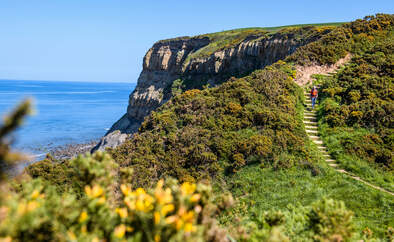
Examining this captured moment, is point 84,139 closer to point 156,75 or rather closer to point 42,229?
point 156,75

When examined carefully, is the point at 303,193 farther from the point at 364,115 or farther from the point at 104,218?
the point at 104,218

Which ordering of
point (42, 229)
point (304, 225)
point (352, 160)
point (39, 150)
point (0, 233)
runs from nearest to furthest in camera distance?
point (0, 233)
point (42, 229)
point (304, 225)
point (352, 160)
point (39, 150)

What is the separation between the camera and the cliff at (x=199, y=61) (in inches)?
1786

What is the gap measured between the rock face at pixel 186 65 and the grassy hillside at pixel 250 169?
20.2 metres

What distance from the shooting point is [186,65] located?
208 ft

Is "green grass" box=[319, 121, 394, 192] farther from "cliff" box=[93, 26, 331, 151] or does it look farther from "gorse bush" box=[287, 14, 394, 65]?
"cliff" box=[93, 26, 331, 151]

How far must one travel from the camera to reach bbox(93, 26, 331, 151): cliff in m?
45.4

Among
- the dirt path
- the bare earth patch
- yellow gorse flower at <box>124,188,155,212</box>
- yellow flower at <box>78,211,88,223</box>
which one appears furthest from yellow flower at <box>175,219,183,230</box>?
the bare earth patch

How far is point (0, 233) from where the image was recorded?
3229 mm

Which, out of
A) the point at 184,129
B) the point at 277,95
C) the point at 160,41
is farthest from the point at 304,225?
the point at 160,41

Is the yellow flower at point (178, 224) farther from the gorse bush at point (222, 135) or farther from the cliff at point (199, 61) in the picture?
the cliff at point (199, 61)

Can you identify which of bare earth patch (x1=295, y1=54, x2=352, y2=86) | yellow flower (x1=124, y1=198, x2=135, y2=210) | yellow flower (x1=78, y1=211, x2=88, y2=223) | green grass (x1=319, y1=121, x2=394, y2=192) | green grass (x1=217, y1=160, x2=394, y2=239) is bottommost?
green grass (x1=217, y1=160, x2=394, y2=239)

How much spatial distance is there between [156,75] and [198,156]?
59025 millimetres

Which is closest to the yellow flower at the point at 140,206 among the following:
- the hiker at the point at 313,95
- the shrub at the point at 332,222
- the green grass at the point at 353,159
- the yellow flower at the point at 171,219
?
the yellow flower at the point at 171,219
